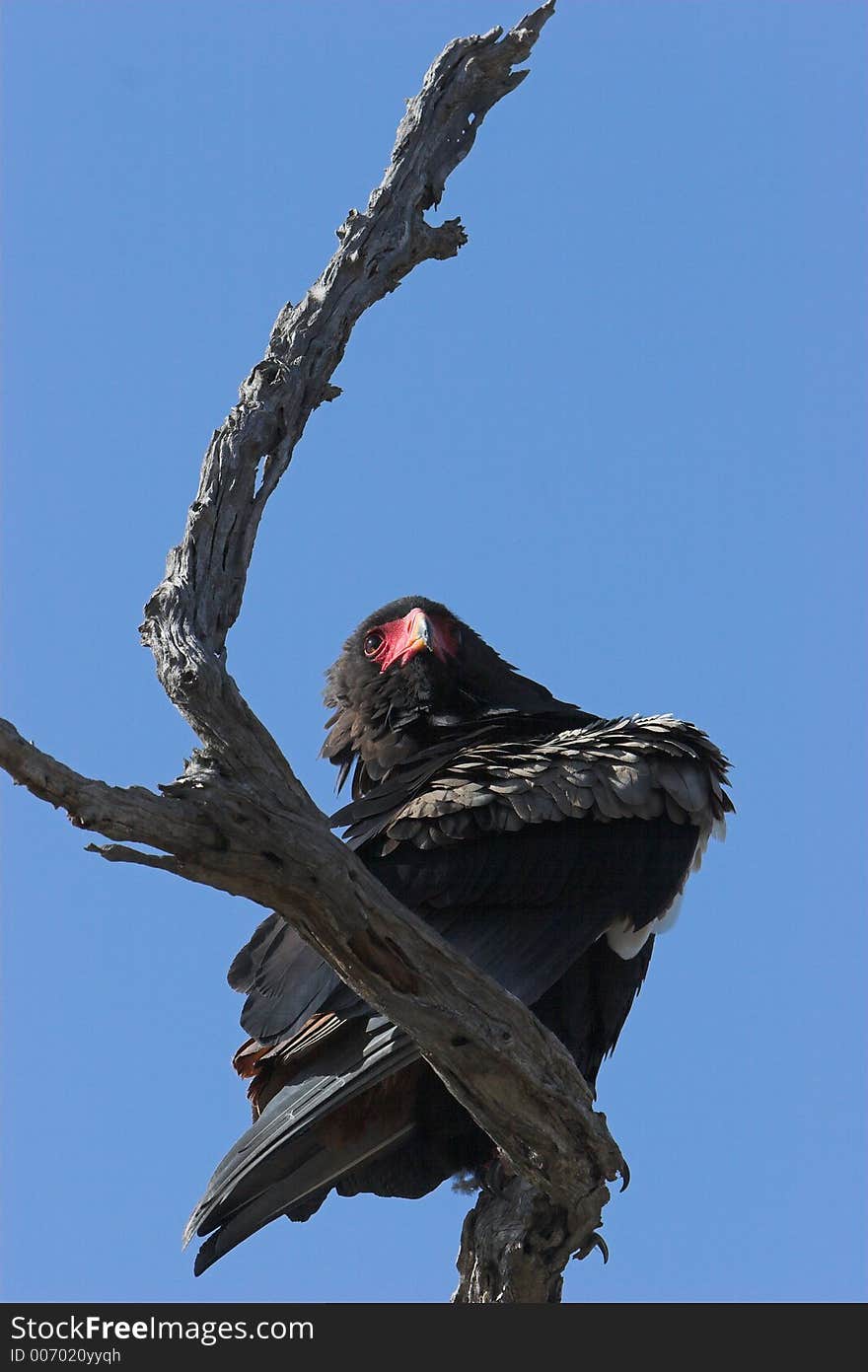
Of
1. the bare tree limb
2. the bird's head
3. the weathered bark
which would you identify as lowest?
the weathered bark

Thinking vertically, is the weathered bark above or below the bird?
below

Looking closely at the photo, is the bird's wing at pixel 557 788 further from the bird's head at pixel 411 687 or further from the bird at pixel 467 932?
the bird's head at pixel 411 687

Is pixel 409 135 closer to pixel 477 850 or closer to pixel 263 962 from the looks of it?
pixel 477 850

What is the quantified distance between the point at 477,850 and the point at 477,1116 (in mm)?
1225

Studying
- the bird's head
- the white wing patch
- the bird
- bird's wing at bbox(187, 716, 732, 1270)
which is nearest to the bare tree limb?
the bird

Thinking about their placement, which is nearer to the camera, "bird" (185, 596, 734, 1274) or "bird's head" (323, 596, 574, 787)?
"bird" (185, 596, 734, 1274)

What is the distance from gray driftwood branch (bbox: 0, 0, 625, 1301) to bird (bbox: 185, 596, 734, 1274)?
50cm

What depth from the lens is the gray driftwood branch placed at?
354cm

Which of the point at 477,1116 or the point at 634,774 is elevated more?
the point at 634,774

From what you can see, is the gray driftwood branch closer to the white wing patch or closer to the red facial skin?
the white wing patch

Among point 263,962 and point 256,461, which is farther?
point 263,962
